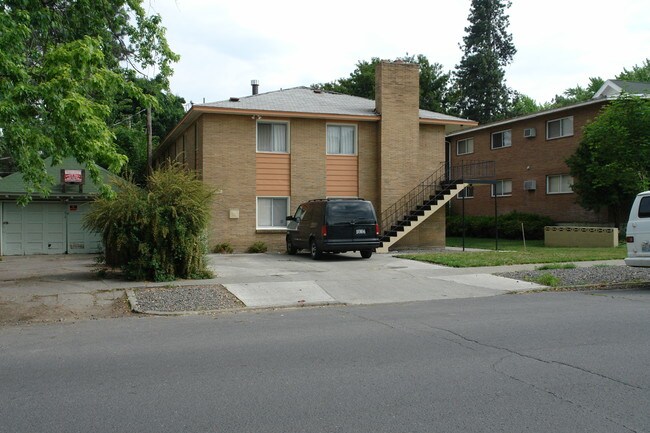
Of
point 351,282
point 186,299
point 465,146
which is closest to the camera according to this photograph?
point 186,299

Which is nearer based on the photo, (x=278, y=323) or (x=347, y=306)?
(x=278, y=323)

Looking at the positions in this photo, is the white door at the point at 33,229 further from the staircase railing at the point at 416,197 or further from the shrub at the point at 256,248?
the staircase railing at the point at 416,197

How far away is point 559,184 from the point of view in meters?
31.8

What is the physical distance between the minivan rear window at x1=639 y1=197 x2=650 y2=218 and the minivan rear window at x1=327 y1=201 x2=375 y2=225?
8.35 meters

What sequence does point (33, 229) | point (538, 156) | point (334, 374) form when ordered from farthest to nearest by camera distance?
A: point (538, 156) < point (33, 229) < point (334, 374)

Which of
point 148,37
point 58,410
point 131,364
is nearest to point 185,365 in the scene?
point 131,364

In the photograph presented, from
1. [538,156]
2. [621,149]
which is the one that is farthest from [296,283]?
[538,156]

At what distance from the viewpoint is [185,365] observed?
263 inches

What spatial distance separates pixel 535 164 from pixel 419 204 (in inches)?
455

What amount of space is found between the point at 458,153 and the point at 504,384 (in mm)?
34967

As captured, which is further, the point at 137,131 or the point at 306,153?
the point at 137,131

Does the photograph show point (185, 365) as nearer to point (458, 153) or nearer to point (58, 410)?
point (58, 410)

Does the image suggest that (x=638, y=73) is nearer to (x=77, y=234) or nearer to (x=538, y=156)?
(x=538, y=156)

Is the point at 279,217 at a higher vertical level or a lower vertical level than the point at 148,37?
lower
